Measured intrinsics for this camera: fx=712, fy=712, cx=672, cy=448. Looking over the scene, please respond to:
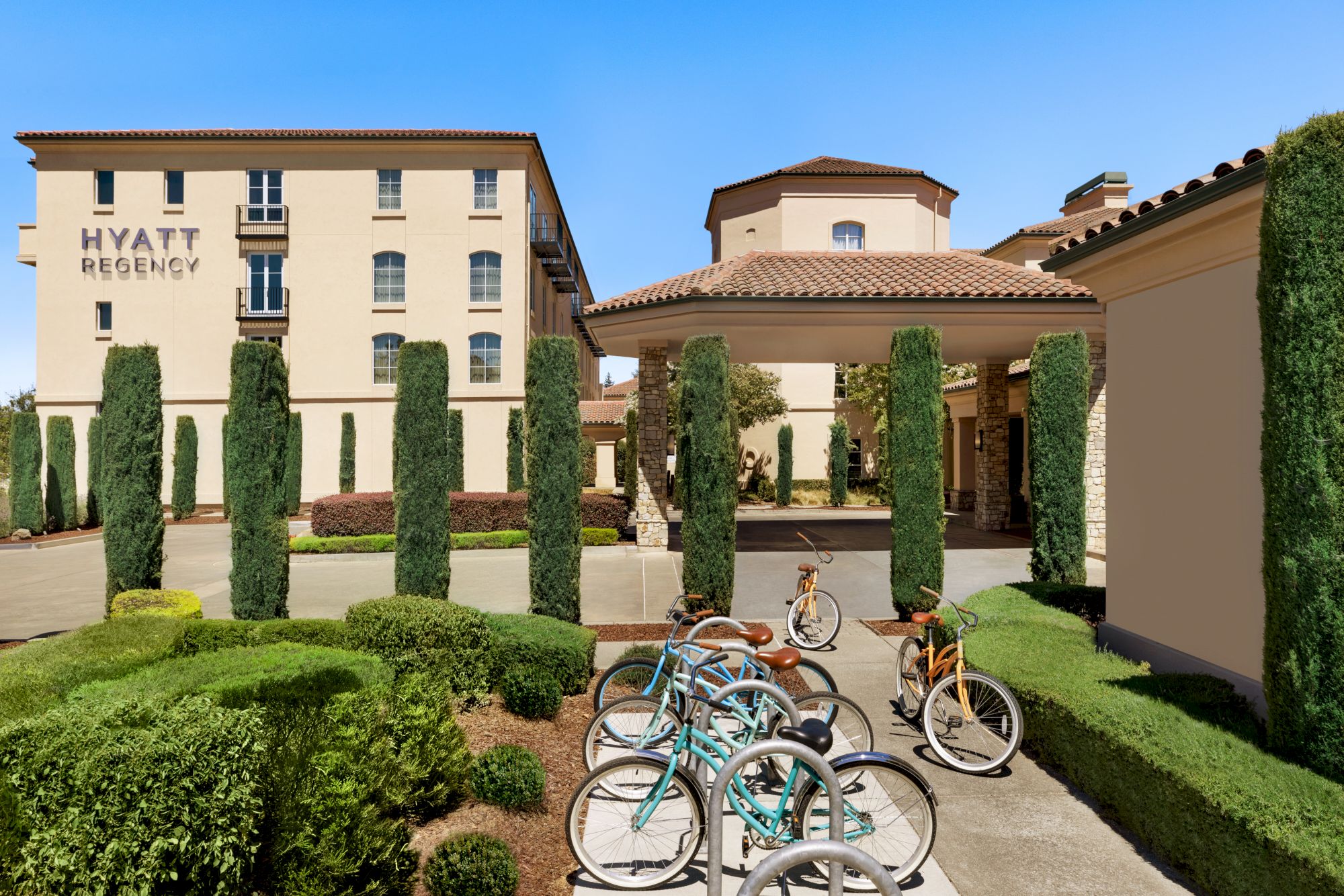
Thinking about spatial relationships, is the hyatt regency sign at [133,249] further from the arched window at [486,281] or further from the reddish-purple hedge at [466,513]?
the reddish-purple hedge at [466,513]

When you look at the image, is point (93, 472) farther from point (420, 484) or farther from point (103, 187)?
point (420, 484)

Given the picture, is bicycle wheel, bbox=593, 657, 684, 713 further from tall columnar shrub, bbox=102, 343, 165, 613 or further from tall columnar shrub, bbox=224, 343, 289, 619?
tall columnar shrub, bbox=102, 343, 165, 613

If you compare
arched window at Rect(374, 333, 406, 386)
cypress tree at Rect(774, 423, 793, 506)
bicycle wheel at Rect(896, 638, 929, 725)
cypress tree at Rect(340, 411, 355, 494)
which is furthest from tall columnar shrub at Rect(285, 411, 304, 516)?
bicycle wheel at Rect(896, 638, 929, 725)

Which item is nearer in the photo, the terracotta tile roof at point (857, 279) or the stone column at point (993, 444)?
the terracotta tile roof at point (857, 279)

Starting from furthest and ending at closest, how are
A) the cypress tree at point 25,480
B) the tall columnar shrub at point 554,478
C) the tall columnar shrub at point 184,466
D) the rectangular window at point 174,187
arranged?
1. the rectangular window at point 174,187
2. the tall columnar shrub at point 184,466
3. the cypress tree at point 25,480
4. the tall columnar shrub at point 554,478

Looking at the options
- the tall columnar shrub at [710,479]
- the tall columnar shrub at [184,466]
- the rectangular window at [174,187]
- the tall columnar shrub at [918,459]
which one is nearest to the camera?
the tall columnar shrub at [918,459]

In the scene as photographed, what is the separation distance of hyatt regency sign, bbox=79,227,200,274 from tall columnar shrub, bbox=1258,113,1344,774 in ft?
112

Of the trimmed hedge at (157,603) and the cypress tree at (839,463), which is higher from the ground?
the cypress tree at (839,463)

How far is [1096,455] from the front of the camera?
54.5ft

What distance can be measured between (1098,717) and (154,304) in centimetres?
3436

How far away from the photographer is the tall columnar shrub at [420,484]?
9758mm

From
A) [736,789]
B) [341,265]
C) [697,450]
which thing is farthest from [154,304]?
[736,789]

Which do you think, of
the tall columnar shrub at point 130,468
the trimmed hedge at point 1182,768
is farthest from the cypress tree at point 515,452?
the trimmed hedge at point 1182,768

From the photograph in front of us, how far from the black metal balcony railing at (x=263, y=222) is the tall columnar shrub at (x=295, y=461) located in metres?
7.23
